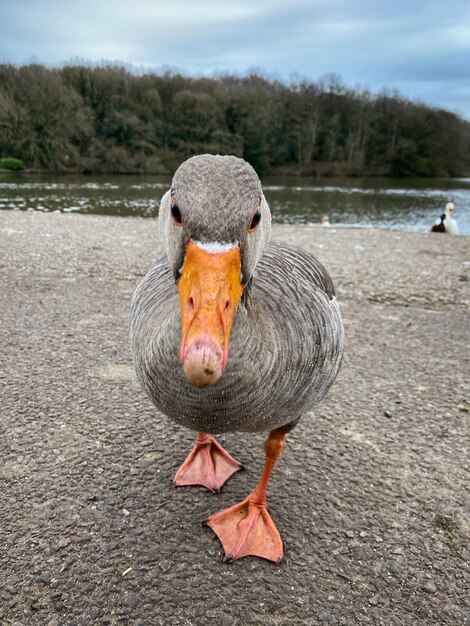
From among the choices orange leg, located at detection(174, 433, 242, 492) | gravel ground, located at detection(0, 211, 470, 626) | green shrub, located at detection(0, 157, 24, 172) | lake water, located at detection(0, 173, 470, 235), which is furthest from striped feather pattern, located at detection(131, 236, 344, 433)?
green shrub, located at detection(0, 157, 24, 172)

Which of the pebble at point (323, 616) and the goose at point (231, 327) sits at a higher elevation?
the goose at point (231, 327)

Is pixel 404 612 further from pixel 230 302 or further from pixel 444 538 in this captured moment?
pixel 230 302

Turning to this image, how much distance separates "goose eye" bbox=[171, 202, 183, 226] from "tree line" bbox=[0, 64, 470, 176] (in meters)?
40.7

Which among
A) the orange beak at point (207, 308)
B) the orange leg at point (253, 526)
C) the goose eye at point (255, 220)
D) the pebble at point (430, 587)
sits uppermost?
the goose eye at point (255, 220)

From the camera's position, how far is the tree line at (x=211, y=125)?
39906 millimetres

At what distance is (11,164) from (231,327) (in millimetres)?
40916

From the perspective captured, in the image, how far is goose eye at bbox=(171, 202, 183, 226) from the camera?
164 centimetres

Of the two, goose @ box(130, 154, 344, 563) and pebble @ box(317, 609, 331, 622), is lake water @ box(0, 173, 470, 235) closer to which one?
goose @ box(130, 154, 344, 563)

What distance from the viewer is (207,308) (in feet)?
4.89

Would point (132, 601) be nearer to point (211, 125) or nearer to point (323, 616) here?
point (323, 616)

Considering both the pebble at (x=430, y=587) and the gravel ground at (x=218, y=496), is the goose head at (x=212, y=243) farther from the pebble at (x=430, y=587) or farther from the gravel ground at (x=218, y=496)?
the pebble at (x=430, y=587)

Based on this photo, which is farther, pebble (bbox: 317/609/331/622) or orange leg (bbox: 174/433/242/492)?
orange leg (bbox: 174/433/242/492)

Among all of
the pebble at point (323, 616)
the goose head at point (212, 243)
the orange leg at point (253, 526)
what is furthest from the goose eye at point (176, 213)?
the pebble at point (323, 616)

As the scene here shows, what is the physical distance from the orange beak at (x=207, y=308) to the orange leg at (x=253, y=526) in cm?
121
